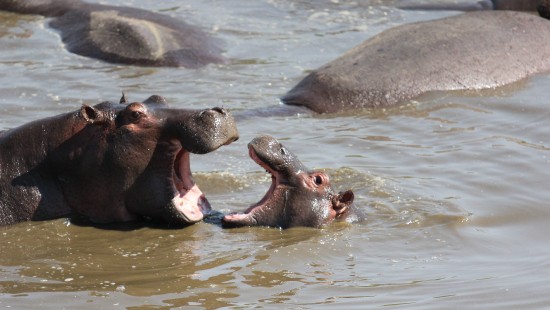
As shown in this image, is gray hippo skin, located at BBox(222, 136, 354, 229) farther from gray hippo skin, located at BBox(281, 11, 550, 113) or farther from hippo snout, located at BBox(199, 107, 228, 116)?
gray hippo skin, located at BBox(281, 11, 550, 113)

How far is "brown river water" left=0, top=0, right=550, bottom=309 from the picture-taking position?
21.0ft

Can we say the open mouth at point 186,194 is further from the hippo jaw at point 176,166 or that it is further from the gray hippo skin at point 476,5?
the gray hippo skin at point 476,5

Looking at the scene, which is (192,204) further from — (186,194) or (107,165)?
(107,165)

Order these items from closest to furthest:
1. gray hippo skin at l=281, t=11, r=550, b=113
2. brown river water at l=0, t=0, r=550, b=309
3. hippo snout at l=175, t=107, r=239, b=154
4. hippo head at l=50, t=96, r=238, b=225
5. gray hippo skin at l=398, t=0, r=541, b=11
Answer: brown river water at l=0, t=0, r=550, b=309
hippo snout at l=175, t=107, r=239, b=154
hippo head at l=50, t=96, r=238, b=225
gray hippo skin at l=281, t=11, r=550, b=113
gray hippo skin at l=398, t=0, r=541, b=11

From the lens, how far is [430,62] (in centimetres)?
1124

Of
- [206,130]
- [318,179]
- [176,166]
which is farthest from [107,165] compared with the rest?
[318,179]

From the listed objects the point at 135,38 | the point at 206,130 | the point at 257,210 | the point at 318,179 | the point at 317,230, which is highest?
the point at 206,130

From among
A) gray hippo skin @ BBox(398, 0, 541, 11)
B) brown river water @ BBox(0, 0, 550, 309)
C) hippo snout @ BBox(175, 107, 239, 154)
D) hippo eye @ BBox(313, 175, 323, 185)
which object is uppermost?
hippo snout @ BBox(175, 107, 239, 154)

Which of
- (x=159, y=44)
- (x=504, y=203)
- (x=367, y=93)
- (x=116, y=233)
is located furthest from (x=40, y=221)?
(x=159, y=44)

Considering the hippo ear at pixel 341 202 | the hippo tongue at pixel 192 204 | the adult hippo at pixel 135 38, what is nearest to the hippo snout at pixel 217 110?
the hippo tongue at pixel 192 204

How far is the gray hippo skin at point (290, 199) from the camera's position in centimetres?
749

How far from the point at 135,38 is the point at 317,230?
5326 millimetres

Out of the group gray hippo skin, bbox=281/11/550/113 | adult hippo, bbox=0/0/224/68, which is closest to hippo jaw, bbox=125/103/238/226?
gray hippo skin, bbox=281/11/550/113

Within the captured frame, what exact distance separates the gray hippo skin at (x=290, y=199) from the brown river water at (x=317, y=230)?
0.26 ft
